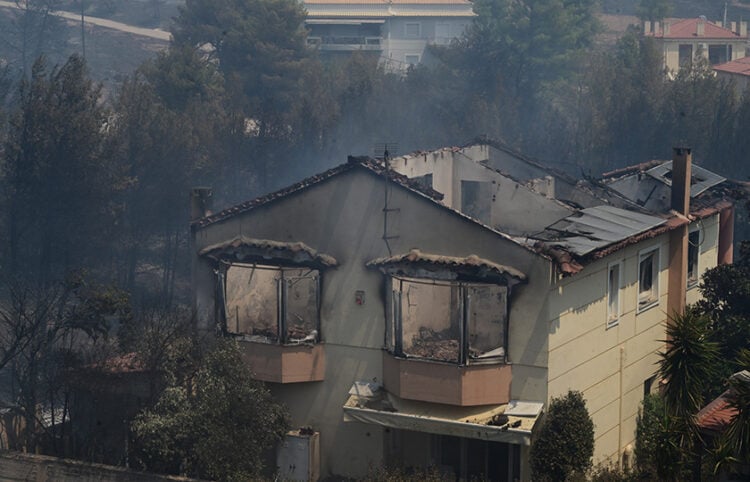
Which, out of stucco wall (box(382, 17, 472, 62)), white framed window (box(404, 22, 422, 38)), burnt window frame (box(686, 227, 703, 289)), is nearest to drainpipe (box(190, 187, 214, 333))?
burnt window frame (box(686, 227, 703, 289))

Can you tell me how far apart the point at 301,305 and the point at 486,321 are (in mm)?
4365

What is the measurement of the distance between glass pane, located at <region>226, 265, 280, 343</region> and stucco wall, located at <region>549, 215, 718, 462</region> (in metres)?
6.27

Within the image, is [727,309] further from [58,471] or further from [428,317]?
[58,471]

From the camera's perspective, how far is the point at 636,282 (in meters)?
28.2

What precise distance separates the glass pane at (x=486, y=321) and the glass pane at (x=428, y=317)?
53 centimetres

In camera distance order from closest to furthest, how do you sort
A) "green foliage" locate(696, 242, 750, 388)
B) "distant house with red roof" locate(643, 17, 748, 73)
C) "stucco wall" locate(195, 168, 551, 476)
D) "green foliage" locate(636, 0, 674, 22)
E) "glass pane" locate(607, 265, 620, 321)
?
"stucco wall" locate(195, 168, 551, 476) → "glass pane" locate(607, 265, 620, 321) → "green foliage" locate(696, 242, 750, 388) → "distant house with red roof" locate(643, 17, 748, 73) → "green foliage" locate(636, 0, 674, 22)

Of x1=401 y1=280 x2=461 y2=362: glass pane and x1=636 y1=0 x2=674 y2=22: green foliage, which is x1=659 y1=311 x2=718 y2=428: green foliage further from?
x1=636 y1=0 x2=674 y2=22: green foliage

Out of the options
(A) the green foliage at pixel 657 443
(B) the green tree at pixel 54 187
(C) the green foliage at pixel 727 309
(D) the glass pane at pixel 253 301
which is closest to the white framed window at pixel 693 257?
(C) the green foliage at pixel 727 309

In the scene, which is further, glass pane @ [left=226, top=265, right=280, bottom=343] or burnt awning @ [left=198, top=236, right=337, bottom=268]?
glass pane @ [left=226, top=265, right=280, bottom=343]

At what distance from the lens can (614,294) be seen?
89.1ft

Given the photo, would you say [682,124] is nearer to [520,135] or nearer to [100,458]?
[520,135]

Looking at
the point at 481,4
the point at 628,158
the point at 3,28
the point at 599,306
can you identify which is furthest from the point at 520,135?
the point at 3,28

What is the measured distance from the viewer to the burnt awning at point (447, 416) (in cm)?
2405

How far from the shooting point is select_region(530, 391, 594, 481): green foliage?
79.5 ft
